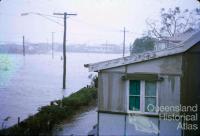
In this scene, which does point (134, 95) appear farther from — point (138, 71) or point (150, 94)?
point (138, 71)

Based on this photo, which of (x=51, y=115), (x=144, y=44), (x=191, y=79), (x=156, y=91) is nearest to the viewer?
(x=191, y=79)

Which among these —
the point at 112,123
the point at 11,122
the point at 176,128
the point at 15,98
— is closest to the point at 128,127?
the point at 112,123

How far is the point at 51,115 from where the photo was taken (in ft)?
59.3

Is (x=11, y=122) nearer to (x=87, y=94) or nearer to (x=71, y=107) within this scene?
(x=71, y=107)

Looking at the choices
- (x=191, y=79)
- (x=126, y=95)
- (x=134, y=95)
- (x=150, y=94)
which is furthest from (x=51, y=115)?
(x=191, y=79)

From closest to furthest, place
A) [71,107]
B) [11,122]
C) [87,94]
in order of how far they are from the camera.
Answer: [11,122] < [71,107] < [87,94]

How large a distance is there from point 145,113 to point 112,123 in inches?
53.5

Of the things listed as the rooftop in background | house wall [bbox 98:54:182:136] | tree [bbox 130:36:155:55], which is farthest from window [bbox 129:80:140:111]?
tree [bbox 130:36:155:55]

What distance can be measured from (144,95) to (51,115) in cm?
762

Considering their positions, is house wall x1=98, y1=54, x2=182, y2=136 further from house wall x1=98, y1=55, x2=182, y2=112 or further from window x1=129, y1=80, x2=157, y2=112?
window x1=129, y1=80, x2=157, y2=112

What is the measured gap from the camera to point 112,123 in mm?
12477

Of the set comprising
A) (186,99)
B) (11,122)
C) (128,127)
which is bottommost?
(11,122)

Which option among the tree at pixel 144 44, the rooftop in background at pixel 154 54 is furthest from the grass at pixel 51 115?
the tree at pixel 144 44

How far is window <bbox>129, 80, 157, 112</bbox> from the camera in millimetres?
12016
